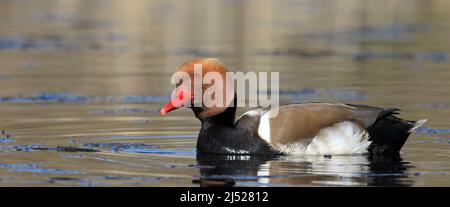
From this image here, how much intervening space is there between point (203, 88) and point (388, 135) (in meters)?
1.74

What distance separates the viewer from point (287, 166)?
29.7 feet

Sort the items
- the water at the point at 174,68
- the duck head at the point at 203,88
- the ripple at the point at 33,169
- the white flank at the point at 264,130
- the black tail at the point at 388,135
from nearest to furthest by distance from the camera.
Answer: the ripple at the point at 33,169, the water at the point at 174,68, the white flank at the point at 264,130, the duck head at the point at 203,88, the black tail at the point at 388,135

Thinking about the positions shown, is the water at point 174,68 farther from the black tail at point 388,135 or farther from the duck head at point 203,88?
the duck head at point 203,88

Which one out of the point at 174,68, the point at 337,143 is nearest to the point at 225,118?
the point at 337,143

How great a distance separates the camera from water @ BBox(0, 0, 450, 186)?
8.88 meters

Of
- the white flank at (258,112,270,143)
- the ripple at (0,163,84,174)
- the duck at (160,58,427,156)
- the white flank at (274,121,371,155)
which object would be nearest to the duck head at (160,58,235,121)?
the duck at (160,58,427,156)

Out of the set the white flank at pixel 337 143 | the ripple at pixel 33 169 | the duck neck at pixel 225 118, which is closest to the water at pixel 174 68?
the ripple at pixel 33 169

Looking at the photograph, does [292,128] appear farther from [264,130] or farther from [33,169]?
[33,169]

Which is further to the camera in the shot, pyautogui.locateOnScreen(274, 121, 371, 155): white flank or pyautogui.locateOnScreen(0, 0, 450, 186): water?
pyautogui.locateOnScreen(274, 121, 371, 155): white flank

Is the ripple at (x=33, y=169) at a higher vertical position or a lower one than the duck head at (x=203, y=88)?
lower

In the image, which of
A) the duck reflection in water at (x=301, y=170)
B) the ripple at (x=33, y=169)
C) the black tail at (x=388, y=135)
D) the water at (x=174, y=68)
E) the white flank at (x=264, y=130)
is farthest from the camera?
the black tail at (x=388, y=135)

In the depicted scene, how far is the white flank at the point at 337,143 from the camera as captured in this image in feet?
31.6

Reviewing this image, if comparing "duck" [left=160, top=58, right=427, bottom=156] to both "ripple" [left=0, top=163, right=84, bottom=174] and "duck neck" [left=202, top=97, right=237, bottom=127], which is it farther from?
"ripple" [left=0, top=163, right=84, bottom=174]

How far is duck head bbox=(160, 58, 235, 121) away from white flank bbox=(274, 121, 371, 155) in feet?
2.26
